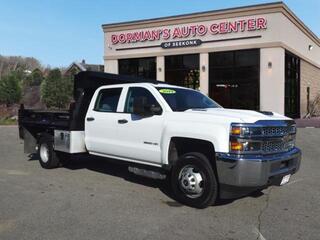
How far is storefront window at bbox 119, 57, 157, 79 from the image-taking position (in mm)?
28781

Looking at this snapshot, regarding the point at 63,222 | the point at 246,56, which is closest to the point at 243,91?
the point at 246,56

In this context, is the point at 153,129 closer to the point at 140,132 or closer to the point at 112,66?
the point at 140,132

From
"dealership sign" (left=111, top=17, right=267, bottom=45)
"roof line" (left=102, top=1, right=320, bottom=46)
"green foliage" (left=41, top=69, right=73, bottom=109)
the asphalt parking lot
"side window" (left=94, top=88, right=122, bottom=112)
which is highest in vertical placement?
"roof line" (left=102, top=1, right=320, bottom=46)

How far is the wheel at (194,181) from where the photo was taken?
655cm

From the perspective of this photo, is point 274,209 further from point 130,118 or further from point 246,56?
point 246,56

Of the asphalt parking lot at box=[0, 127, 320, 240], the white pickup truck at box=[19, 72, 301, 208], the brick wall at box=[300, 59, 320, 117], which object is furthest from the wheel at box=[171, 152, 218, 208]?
the brick wall at box=[300, 59, 320, 117]

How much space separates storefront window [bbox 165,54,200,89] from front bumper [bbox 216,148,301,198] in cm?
2102

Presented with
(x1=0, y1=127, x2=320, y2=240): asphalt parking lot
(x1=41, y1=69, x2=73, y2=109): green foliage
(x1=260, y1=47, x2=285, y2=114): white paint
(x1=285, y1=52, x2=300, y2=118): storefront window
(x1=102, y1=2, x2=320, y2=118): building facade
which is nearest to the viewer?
(x1=0, y1=127, x2=320, y2=240): asphalt parking lot

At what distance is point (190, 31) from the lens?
26.6 meters

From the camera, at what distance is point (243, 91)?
84.0 feet

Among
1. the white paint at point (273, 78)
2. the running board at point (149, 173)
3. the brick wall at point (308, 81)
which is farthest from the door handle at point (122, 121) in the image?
the brick wall at point (308, 81)

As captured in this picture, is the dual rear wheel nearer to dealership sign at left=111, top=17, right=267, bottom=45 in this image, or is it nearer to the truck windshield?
the truck windshield

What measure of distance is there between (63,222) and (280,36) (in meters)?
20.7

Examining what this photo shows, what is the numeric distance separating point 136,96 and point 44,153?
336 centimetres
